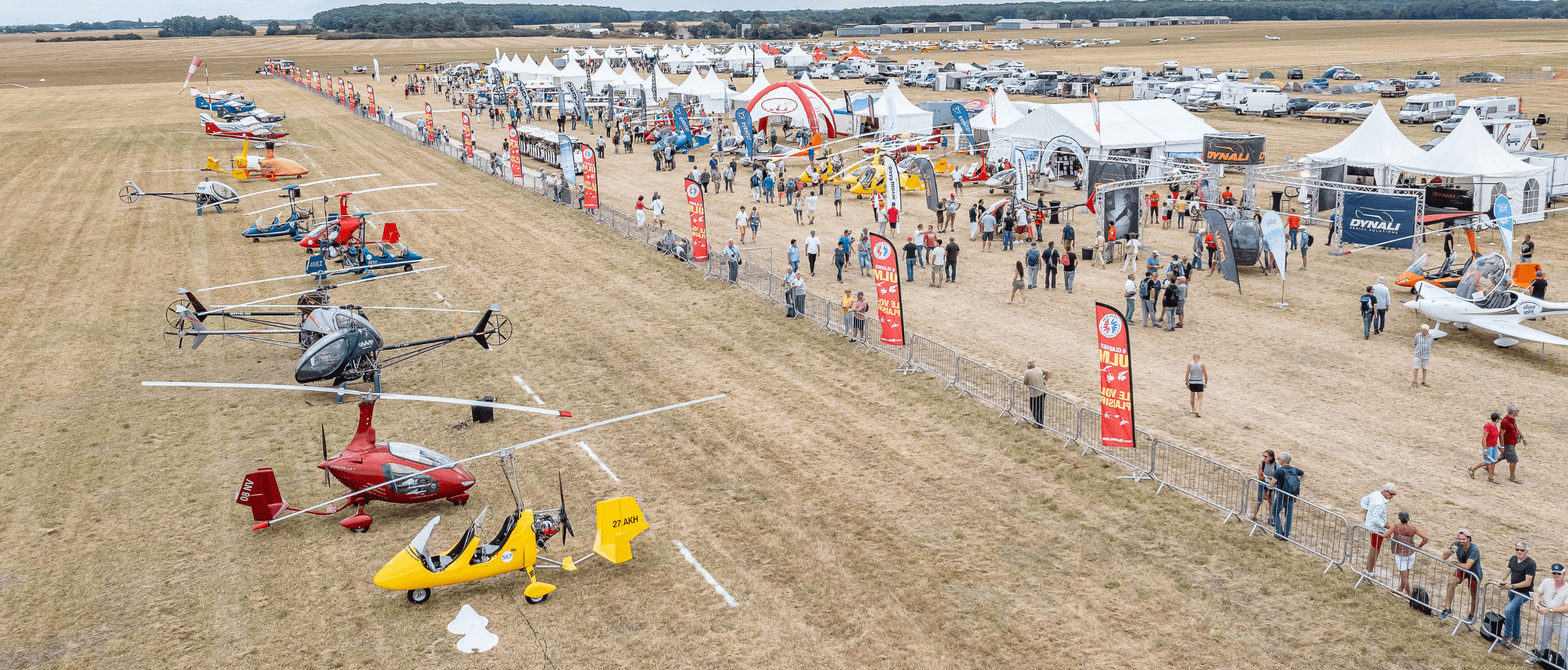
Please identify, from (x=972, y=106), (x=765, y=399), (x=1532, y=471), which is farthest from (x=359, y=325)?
(x=972, y=106)

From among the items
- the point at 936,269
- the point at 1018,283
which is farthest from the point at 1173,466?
the point at 936,269

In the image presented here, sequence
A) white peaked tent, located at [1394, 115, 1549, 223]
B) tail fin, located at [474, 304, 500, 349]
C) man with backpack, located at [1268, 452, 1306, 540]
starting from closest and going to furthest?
man with backpack, located at [1268, 452, 1306, 540]
tail fin, located at [474, 304, 500, 349]
white peaked tent, located at [1394, 115, 1549, 223]

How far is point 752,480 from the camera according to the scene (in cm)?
1686

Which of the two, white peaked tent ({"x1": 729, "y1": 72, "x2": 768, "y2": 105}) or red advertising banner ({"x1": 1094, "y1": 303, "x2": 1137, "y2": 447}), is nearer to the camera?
red advertising banner ({"x1": 1094, "y1": 303, "x2": 1137, "y2": 447})

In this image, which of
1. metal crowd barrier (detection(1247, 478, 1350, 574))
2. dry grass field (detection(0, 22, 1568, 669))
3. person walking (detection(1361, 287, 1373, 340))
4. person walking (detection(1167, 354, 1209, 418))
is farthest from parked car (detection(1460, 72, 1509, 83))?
metal crowd barrier (detection(1247, 478, 1350, 574))

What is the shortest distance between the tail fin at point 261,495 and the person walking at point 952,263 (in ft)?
58.9

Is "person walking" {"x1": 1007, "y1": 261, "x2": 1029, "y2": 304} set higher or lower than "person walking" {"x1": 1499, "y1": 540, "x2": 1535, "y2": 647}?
higher

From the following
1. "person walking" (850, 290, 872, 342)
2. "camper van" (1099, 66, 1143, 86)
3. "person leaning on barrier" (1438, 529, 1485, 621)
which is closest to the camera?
"person leaning on barrier" (1438, 529, 1485, 621)

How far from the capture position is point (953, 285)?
1117 inches

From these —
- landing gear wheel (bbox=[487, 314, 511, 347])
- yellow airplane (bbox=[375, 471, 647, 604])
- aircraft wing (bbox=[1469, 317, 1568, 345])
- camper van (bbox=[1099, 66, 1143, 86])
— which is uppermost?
camper van (bbox=[1099, 66, 1143, 86])

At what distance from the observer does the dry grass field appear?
1259 cm

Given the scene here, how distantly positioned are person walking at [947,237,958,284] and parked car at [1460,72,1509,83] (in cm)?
6531

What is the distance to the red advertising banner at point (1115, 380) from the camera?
16.5m

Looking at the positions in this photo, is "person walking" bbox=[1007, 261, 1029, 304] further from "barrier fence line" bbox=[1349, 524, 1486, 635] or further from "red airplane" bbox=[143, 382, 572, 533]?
"red airplane" bbox=[143, 382, 572, 533]
